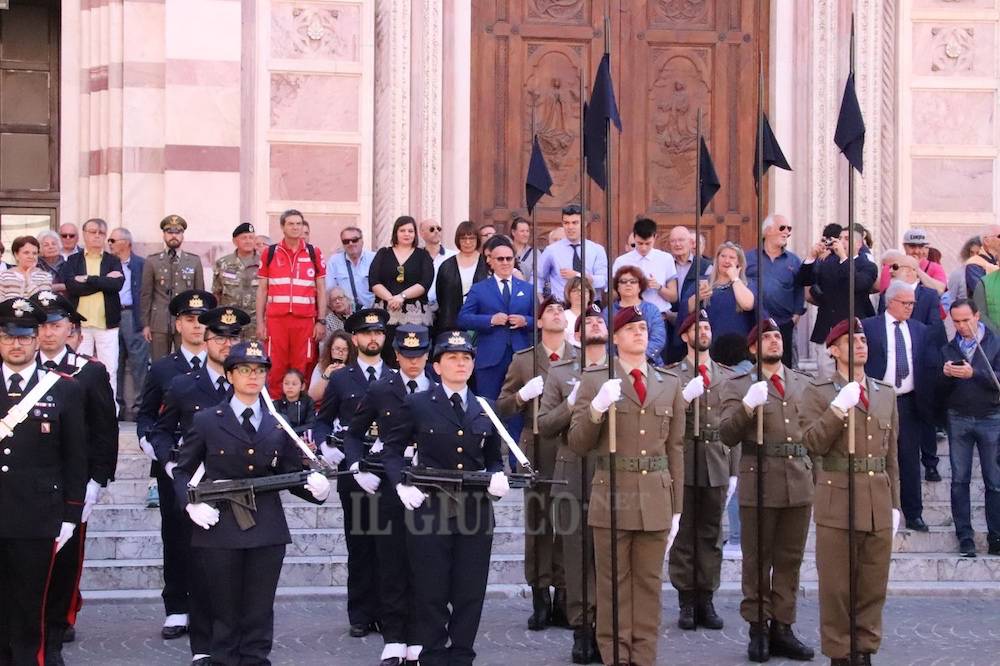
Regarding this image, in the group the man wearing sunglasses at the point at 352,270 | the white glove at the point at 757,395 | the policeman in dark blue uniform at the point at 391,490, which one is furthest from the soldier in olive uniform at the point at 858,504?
the man wearing sunglasses at the point at 352,270

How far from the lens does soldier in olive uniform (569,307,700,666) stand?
27.6ft

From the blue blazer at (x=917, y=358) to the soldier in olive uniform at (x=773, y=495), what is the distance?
2322 millimetres

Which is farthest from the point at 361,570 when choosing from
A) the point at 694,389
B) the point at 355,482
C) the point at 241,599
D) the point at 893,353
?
the point at 893,353

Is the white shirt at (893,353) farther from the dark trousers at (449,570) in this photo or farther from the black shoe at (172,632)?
the black shoe at (172,632)

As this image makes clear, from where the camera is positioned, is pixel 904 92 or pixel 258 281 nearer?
pixel 258 281

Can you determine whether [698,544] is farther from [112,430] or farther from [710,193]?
[112,430]

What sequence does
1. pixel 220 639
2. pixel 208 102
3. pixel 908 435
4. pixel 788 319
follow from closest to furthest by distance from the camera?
1. pixel 220 639
2. pixel 908 435
3. pixel 788 319
4. pixel 208 102

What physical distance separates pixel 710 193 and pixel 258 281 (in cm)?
413

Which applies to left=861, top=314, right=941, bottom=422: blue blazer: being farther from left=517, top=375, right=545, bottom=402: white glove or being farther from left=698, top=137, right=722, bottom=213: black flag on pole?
left=517, top=375, right=545, bottom=402: white glove

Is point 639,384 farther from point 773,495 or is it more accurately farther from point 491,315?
point 491,315

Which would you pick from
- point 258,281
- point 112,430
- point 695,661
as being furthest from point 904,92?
point 112,430

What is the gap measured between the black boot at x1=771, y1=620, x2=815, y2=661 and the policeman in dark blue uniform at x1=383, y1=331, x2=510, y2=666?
70.1 inches

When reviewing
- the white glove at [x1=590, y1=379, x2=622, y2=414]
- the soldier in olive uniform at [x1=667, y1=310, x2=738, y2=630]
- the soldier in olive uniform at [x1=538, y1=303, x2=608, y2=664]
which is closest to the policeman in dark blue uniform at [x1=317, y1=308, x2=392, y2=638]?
the soldier in olive uniform at [x1=538, y1=303, x2=608, y2=664]

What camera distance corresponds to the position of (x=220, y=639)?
8.20 meters
